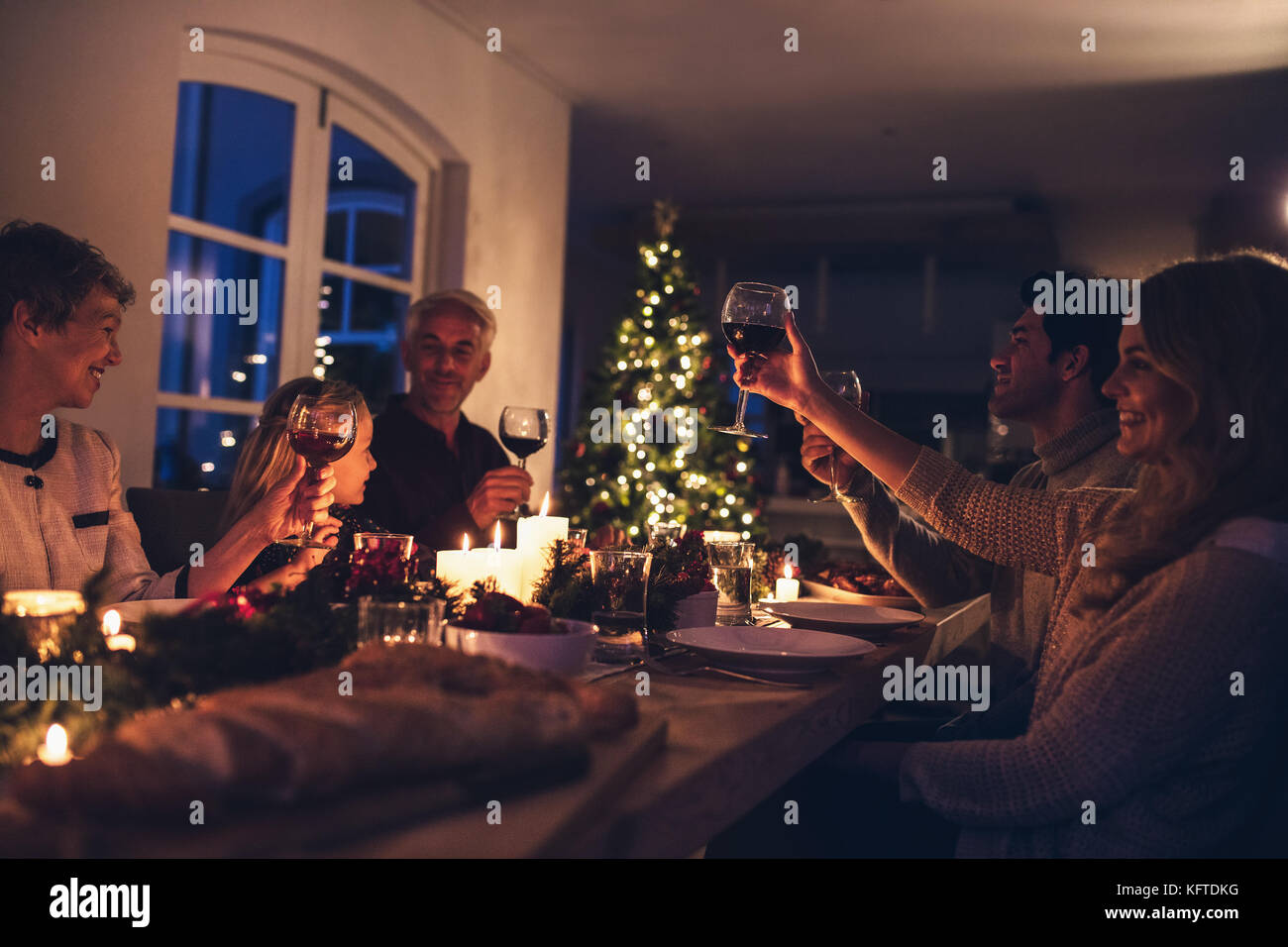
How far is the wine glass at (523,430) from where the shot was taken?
2205 mm

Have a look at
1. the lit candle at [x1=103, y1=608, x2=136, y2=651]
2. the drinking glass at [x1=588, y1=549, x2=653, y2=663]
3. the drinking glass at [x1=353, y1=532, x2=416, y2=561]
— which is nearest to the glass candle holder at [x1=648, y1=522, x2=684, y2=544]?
the drinking glass at [x1=588, y1=549, x2=653, y2=663]

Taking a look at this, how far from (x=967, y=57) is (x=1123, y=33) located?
2.04 ft

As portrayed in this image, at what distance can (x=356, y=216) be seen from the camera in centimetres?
438

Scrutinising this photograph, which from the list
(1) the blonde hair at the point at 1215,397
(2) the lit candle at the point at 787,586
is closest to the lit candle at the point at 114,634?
(1) the blonde hair at the point at 1215,397

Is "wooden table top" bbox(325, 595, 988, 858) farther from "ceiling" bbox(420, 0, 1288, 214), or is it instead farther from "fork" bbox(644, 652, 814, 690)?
"ceiling" bbox(420, 0, 1288, 214)

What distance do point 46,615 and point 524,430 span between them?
129 cm

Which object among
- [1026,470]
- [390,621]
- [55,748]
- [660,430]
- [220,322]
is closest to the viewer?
[55,748]

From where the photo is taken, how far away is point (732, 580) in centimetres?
180

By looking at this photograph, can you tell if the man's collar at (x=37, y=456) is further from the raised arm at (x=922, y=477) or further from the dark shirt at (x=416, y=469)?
the raised arm at (x=922, y=477)

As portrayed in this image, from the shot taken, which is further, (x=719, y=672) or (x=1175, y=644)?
(x=719, y=672)

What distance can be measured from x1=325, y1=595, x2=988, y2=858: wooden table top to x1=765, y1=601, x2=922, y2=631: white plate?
26 cm

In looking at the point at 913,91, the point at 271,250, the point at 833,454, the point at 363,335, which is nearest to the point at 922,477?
the point at 833,454

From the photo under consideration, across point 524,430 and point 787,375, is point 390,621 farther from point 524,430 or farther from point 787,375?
point 524,430
